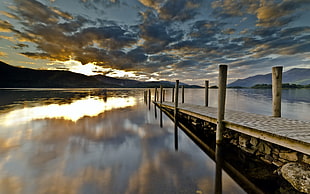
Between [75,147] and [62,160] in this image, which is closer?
[62,160]

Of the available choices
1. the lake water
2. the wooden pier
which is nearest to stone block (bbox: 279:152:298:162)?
the wooden pier

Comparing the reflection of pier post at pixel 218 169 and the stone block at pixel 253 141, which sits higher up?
the stone block at pixel 253 141

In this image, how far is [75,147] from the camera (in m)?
8.00

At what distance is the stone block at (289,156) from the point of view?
4.73 m

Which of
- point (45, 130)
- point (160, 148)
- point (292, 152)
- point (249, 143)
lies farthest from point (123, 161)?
point (45, 130)

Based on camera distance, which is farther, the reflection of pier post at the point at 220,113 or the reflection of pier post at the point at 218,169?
the reflection of pier post at the point at 220,113

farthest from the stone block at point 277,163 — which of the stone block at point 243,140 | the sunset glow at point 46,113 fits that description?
the sunset glow at point 46,113

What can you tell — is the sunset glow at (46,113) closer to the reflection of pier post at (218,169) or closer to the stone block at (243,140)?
the reflection of pier post at (218,169)

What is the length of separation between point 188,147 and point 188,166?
2230mm

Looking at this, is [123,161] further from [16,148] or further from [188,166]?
[16,148]

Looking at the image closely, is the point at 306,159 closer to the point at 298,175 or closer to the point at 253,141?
the point at 298,175

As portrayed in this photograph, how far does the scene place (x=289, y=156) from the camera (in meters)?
4.91

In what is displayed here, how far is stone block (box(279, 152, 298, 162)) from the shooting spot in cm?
473

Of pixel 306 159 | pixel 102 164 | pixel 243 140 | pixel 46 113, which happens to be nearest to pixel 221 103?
pixel 243 140
